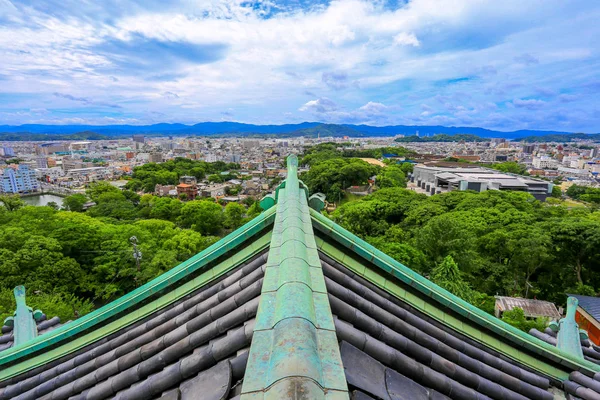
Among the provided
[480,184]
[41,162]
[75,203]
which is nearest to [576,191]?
[480,184]

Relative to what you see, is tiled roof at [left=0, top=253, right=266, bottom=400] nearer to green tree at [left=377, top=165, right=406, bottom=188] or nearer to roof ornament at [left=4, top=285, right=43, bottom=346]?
roof ornament at [left=4, top=285, right=43, bottom=346]

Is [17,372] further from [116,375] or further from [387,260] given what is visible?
[387,260]

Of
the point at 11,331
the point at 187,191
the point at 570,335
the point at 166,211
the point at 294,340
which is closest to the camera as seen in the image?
the point at 294,340

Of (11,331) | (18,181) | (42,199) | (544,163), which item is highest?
(11,331)

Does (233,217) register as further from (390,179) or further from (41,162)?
(41,162)

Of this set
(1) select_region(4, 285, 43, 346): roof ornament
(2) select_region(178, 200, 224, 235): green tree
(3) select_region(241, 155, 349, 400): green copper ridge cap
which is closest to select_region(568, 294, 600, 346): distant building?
(3) select_region(241, 155, 349, 400): green copper ridge cap

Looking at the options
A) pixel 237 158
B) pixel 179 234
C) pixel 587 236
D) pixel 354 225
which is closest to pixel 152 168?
pixel 237 158
